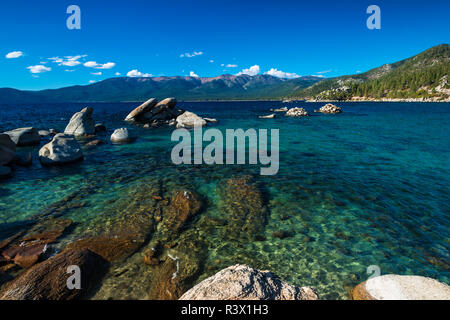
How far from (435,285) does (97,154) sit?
930 inches

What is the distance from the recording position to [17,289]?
4691 mm

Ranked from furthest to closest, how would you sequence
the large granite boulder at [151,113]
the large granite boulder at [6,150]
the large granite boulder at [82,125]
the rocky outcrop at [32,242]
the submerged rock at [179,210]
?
the large granite boulder at [151,113], the large granite boulder at [82,125], the large granite boulder at [6,150], the submerged rock at [179,210], the rocky outcrop at [32,242]

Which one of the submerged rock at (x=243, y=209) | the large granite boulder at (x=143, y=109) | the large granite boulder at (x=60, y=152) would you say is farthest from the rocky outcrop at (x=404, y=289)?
the large granite boulder at (x=143, y=109)

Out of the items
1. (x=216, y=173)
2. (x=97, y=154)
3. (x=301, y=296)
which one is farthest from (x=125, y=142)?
(x=301, y=296)

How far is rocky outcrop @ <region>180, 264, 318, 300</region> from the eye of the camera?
3824 millimetres

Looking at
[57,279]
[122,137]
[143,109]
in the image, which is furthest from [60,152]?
[143,109]

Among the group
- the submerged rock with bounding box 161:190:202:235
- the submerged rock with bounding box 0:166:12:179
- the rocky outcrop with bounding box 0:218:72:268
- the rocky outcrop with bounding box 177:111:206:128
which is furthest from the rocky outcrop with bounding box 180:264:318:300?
the rocky outcrop with bounding box 177:111:206:128

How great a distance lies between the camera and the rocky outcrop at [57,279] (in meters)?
4.70

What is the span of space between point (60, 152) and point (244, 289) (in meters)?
18.9

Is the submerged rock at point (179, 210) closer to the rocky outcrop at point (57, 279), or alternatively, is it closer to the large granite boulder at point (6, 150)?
A: the rocky outcrop at point (57, 279)

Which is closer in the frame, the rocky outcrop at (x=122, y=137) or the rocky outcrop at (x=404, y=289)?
the rocky outcrop at (x=404, y=289)

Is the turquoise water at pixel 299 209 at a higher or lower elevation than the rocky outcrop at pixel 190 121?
lower

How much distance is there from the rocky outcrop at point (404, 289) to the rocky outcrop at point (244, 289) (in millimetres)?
1612

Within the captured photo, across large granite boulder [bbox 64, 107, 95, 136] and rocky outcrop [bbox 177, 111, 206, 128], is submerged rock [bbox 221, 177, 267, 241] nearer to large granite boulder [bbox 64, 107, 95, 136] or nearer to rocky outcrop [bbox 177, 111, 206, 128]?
large granite boulder [bbox 64, 107, 95, 136]
